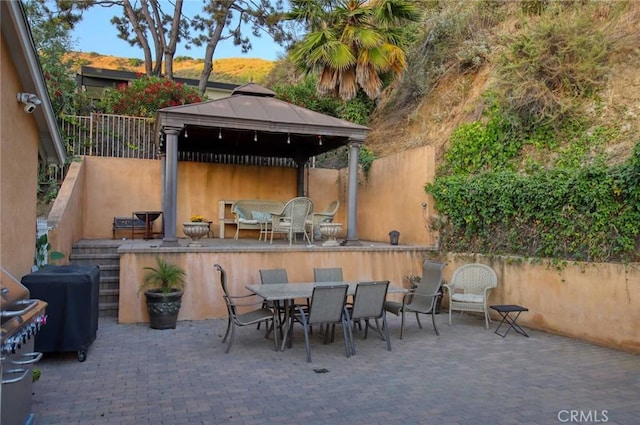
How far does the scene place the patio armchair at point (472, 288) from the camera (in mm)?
6617

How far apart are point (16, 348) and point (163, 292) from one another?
380 cm

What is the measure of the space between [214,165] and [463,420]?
335 inches

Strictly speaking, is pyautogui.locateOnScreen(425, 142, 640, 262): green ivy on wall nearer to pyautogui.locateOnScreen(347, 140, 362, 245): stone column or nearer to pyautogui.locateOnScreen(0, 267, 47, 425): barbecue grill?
pyautogui.locateOnScreen(347, 140, 362, 245): stone column

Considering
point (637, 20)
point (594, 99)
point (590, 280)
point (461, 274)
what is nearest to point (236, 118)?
point (461, 274)

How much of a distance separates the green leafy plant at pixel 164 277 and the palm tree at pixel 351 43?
7.14 metres

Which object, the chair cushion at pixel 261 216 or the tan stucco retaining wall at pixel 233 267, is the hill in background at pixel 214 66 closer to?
the chair cushion at pixel 261 216

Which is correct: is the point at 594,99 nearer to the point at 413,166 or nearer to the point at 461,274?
the point at 413,166

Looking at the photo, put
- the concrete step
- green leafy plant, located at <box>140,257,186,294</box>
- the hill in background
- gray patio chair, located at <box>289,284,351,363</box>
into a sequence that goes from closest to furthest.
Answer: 1. gray patio chair, located at <box>289,284,351,363</box>
2. green leafy plant, located at <box>140,257,186,294</box>
3. the concrete step
4. the hill in background

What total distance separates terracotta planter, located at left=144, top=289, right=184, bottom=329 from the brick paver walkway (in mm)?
277

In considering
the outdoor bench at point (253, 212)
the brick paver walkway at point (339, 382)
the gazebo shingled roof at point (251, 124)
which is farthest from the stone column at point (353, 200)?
the brick paver walkway at point (339, 382)

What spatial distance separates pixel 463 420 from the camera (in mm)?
3404

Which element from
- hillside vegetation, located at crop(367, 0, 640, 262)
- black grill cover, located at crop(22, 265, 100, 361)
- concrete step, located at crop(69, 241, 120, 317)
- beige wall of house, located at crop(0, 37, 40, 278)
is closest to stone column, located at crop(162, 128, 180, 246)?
concrete step, located at crop(69, 241, 120, 317)

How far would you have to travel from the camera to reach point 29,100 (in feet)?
14.6

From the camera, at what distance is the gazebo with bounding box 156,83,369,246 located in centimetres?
736
